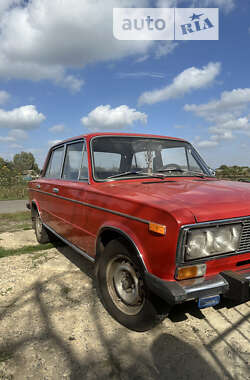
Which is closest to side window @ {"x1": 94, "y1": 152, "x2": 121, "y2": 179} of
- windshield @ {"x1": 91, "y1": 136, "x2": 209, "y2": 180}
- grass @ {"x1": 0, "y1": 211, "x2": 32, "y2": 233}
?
windshield @ {"x1": 91, "y1": 136, "x2": 209, "y2": 180}

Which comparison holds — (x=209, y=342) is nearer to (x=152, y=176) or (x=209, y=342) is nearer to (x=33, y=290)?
(x=152, y=176)

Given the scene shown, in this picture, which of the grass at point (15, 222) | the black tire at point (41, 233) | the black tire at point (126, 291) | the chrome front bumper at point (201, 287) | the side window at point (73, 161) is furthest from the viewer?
the grass at point (15, 222)

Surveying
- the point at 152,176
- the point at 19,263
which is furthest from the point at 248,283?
the point at 19,263

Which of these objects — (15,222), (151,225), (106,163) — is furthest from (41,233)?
(151,225)

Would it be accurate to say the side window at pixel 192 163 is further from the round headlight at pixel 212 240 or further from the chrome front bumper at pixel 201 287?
the chrome front bumper at pixel 201 287

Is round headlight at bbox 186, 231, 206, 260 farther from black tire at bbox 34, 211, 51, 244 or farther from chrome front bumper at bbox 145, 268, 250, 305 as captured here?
black tire at bbox 34, 211, 51, 244

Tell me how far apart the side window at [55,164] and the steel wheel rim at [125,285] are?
7.44 ft

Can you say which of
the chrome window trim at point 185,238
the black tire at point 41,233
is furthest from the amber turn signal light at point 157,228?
the black tire at point 41,233

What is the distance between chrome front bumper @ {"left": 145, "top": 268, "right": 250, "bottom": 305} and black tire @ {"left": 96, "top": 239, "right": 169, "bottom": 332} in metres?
0.24

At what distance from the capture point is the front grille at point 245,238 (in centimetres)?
204

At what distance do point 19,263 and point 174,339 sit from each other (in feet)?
9.37

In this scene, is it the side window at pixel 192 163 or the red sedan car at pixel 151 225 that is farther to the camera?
the side window at pixel 192 163

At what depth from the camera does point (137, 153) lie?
3.44 metres

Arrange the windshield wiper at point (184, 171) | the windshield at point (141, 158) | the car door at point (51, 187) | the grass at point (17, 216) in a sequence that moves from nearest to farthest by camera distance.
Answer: the windshield at point (141, 158) → the windshield wiper at point (184, 171) → the car door at point (51, 187) → the grass at point (17, 216)
